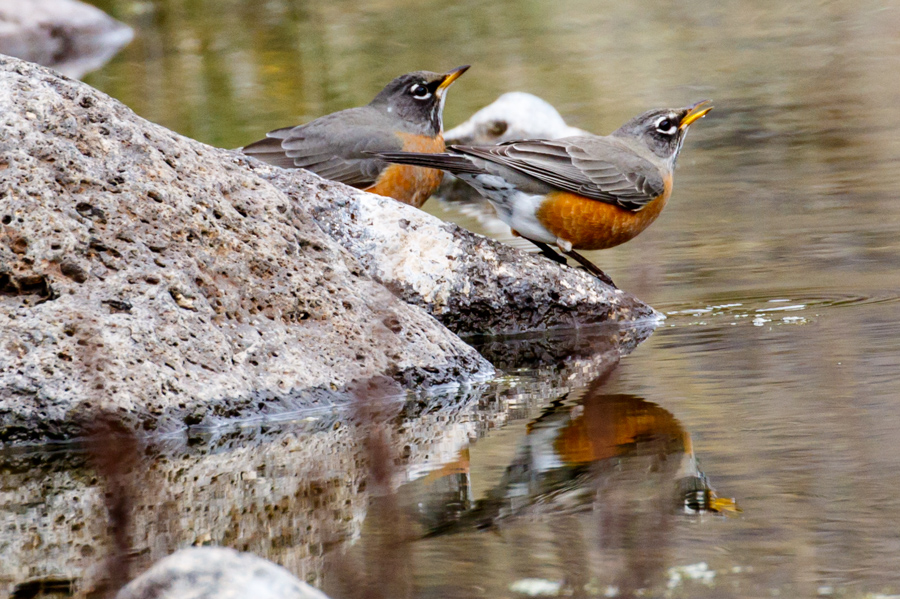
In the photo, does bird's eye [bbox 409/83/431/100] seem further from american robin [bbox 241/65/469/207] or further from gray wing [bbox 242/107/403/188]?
gray wing [bbox 242/107/403/188]

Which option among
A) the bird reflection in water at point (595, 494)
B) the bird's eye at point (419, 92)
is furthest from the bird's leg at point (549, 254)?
the bird reflection in water at point (595, 494)

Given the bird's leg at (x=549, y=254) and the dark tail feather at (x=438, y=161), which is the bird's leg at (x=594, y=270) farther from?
the dark tail feather at (x=438, y=161)

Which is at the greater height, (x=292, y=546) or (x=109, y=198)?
(x=109, y=198)

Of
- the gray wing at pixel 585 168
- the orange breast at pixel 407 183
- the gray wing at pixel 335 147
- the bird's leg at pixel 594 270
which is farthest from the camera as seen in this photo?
the gray wing at pixel 335 147

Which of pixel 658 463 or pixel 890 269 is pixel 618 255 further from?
pixel 658 463

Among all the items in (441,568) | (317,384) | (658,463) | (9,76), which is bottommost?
(441,568)

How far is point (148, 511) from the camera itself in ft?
12.9

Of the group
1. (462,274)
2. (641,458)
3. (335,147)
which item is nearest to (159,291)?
(462,274)

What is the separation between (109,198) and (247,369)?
89 cm

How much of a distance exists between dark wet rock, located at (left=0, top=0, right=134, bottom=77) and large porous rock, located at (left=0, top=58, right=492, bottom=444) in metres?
17.5

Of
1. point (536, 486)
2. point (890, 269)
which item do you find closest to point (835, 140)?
point (890, 269)

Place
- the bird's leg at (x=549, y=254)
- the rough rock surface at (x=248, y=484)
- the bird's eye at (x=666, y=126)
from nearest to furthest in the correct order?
the rough rock surface at (x=248, y=484)
the bird's leg at (x=549, y=254)
the bird's eye at (x=666, y=126)

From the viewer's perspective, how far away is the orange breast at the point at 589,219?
275 inches

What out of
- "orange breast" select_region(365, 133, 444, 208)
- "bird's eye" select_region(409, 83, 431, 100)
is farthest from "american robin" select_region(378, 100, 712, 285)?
"bird's eye" select_region(409, 83, 431, 100)
